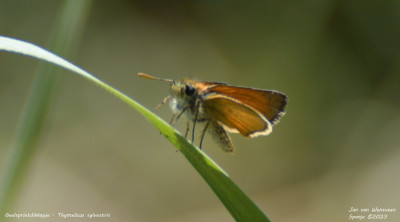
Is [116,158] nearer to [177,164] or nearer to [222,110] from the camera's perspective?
[177,164]

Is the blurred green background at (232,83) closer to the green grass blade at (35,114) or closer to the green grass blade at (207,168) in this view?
the green grass blade at (35,114)

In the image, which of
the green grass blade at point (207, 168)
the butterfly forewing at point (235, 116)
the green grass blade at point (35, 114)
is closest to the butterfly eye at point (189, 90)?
the butterfly forewing at point (235, 116)

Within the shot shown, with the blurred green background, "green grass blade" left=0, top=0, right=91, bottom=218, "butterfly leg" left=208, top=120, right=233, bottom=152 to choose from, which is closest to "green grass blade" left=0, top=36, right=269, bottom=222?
"green grass blade" left=0, top=0, right=91, bottom=218

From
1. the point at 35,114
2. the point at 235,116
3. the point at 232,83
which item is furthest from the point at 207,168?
the point at 232,83

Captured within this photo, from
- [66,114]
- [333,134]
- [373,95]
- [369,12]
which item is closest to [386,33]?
[369,12]

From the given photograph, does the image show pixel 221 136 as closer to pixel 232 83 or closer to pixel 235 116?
pixel 235 116

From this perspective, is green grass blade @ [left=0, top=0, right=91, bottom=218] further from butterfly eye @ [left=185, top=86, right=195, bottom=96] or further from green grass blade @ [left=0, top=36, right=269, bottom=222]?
butterfly eye @ [left=185, top=86, right=195, bottom=96]
